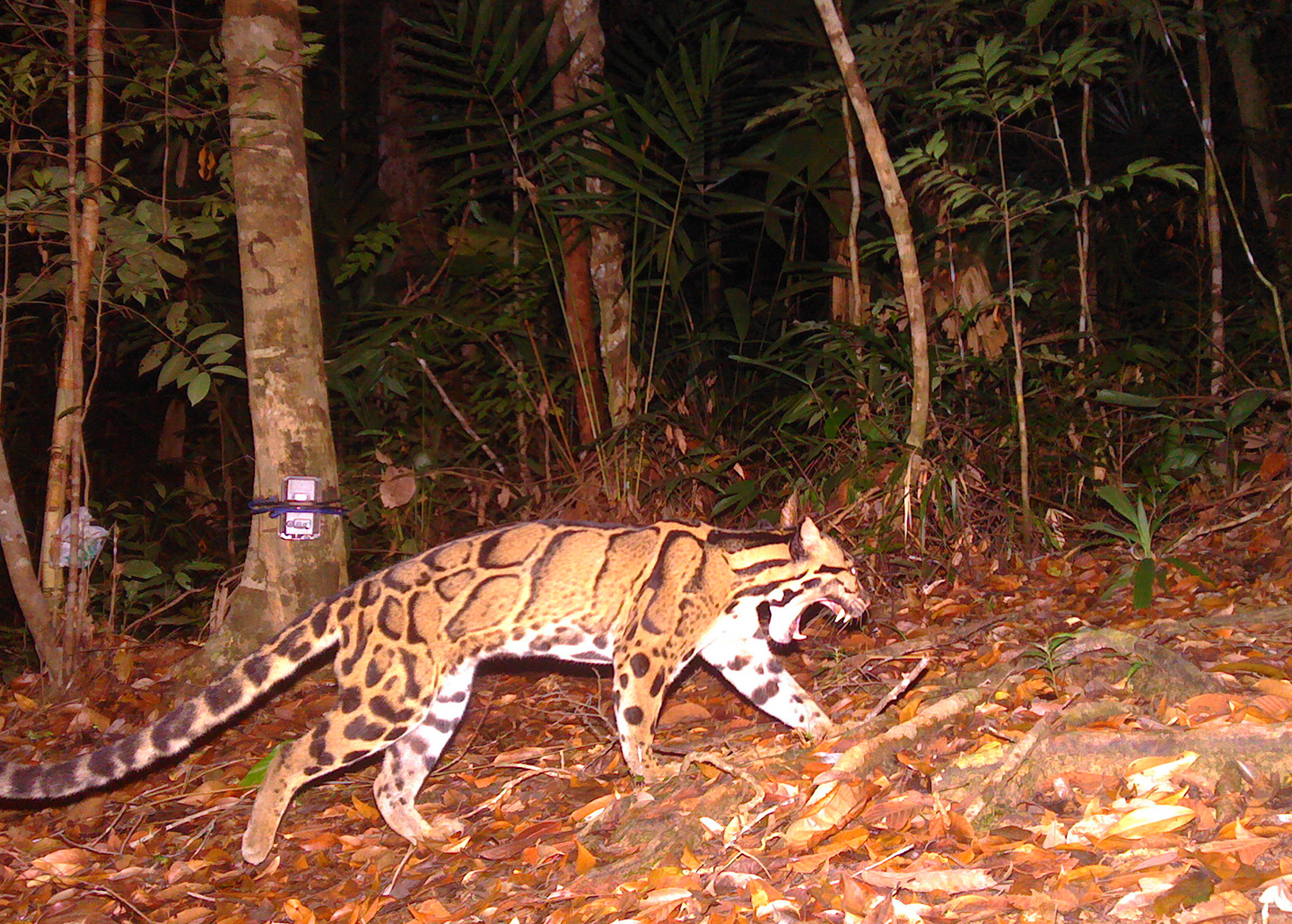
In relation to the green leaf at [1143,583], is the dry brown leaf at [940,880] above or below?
below

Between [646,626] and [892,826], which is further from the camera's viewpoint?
[646,626]

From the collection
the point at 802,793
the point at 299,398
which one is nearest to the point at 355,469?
the point at 299,398

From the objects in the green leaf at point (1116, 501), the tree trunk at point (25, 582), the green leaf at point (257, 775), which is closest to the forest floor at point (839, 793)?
the green leaf at point (257, 775)

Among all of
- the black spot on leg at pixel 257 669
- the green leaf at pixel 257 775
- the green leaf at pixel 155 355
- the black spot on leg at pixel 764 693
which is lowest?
the green leaf at pixel 257 775

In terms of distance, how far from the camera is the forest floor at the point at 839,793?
2834 millimetres

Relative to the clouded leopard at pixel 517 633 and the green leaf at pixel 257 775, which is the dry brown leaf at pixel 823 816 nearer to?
the clouded leopard at pixel 517 633

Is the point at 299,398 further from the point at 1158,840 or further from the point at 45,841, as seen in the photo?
the point at 1158,840

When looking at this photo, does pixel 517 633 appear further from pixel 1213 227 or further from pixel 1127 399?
pixel 1213 227

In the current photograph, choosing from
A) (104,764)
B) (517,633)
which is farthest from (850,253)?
(104,764)

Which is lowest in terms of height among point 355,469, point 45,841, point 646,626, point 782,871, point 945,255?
point 45,841

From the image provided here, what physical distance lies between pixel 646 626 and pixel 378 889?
1.49 metres

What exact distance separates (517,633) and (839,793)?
194cm

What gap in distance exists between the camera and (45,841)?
4.82 m

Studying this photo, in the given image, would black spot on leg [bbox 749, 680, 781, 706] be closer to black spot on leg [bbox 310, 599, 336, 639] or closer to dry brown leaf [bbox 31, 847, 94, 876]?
black spot on leg [bbox 310, 599, 336, 639]
